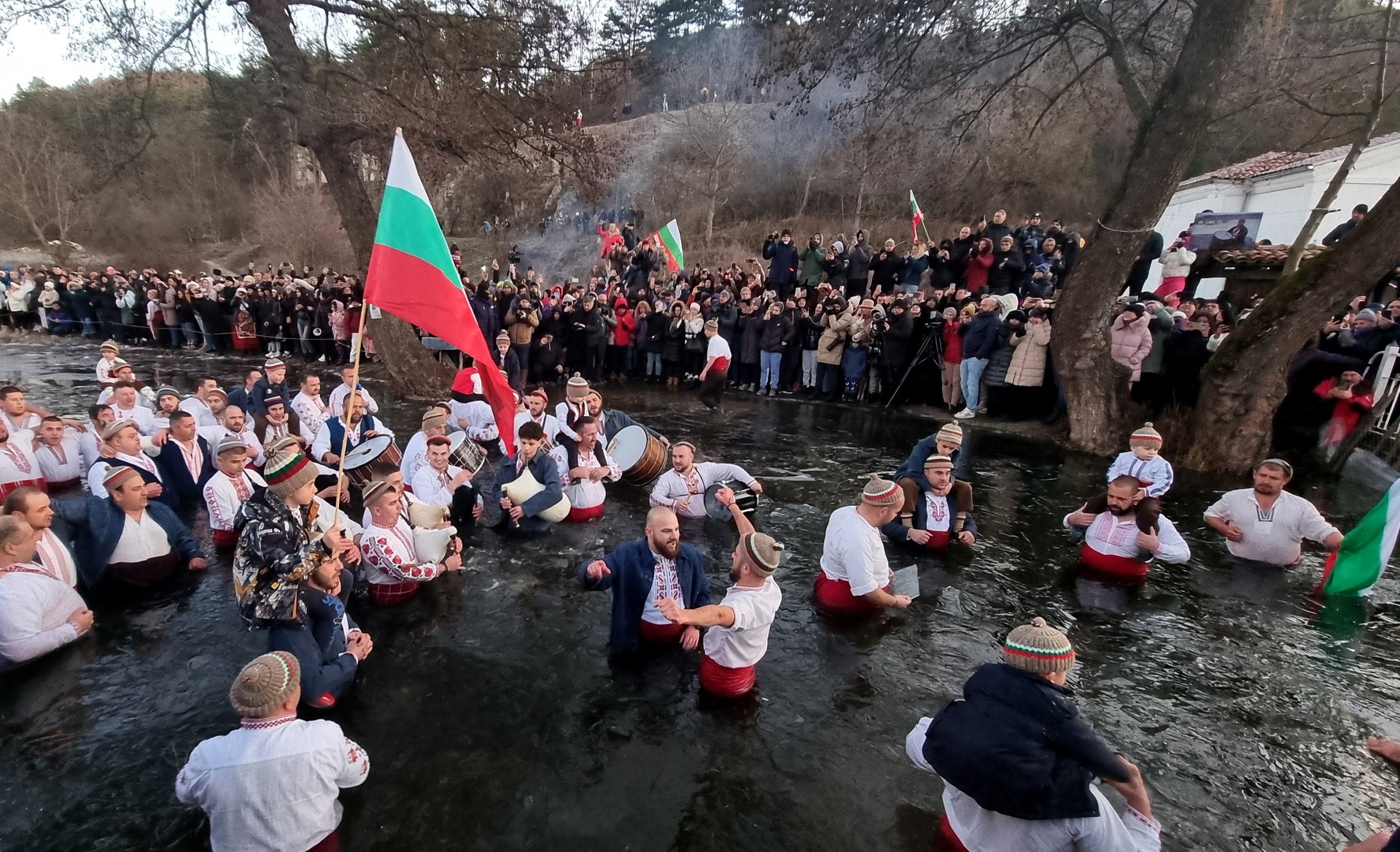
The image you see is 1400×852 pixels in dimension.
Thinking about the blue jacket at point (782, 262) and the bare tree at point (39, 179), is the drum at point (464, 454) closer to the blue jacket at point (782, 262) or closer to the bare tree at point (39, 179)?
the blue jacket at point (782, 262)

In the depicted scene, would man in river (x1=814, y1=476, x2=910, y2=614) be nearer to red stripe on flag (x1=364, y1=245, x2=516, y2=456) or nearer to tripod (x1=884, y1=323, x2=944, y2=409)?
red stripe on flag (x1=364, y1=245, x2=516, y2=456)

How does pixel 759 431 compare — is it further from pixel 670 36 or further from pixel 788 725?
pixel 670 36

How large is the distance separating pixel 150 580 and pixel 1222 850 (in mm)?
7408

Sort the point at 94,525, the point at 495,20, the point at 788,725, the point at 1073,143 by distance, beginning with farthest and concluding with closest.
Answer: the point at 1073,143 < the point at 495,20 < the point at 94,525 < the point at 788,725

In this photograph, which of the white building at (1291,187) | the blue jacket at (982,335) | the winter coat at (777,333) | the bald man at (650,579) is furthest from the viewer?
the white building at (1291,187)

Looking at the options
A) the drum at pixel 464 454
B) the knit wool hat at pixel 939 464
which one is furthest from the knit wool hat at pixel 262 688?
the knit wool hat at pixel 939 464

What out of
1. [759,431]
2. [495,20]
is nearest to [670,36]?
[495,20]

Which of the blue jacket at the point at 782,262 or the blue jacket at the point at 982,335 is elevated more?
the blue jacket at the point at 782,262

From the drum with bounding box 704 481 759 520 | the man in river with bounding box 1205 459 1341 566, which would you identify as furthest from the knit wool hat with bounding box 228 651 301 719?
the man in river with bounding box 1205 459 1341 566

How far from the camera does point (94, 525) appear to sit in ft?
17.6

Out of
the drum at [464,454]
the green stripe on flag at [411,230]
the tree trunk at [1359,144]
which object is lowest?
the drum at [464,454]

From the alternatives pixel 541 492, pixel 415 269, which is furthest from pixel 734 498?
pixel 415 269

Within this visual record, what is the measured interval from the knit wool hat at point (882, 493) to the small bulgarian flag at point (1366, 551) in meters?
3.92

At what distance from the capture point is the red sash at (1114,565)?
20.5 ft
